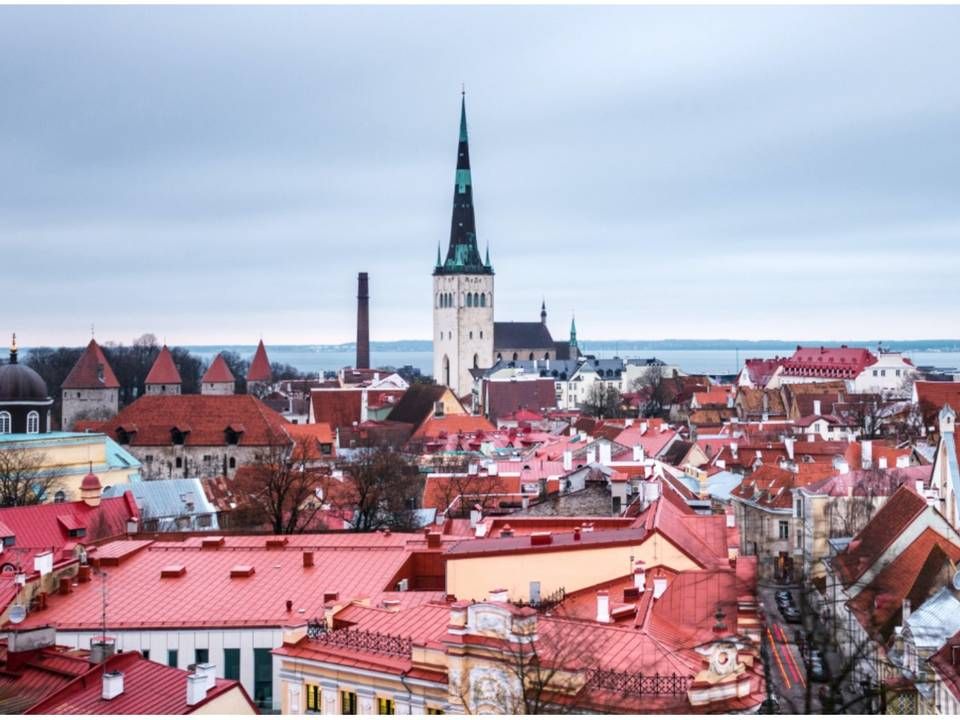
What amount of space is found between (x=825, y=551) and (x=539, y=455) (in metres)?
18.8

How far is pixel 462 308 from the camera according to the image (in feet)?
420

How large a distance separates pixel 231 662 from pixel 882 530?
1519 centimetres

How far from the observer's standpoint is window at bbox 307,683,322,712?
1772 centimetres

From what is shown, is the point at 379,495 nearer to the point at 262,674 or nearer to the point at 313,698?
the point at 262,674

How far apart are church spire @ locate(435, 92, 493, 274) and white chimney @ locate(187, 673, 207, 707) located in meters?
109

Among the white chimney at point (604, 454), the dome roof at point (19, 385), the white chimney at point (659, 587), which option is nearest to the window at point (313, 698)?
the white chimney at point (659, 587)

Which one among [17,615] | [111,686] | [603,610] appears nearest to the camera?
[111,686]

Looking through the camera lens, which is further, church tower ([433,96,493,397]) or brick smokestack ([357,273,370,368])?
brick smokestack ([357,273,370,368])

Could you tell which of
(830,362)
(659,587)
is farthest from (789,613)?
(830,362)

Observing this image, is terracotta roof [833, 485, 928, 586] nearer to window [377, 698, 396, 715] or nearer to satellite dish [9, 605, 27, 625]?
window [377, 698, 396, 715]

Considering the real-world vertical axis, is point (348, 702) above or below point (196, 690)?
below

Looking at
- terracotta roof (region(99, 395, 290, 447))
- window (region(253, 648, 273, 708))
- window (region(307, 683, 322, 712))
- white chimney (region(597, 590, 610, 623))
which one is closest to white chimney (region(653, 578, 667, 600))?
white chimney (region(597, 590, 610, 623))

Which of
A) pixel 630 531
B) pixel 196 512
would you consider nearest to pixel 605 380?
pixel 196 512

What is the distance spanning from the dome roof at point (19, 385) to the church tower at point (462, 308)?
72.4 metres
